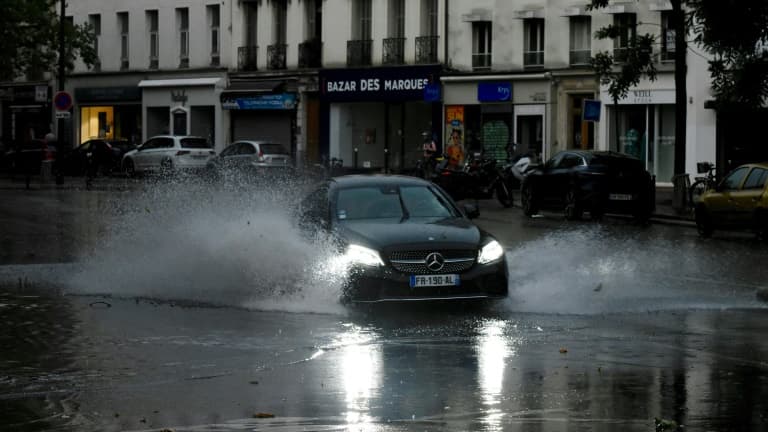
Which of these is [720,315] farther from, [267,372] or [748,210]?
[748,210]

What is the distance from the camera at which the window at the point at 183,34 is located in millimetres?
66500

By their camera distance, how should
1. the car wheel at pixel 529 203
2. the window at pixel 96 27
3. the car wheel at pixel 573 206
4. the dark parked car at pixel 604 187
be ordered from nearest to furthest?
the dark parked car at pixel 604 187, the car wheel at pixel 573 206, the car wheel at pixel 529 203, the window at pixel 96 27

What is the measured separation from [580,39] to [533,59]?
6.47 ft

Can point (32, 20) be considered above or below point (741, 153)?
above

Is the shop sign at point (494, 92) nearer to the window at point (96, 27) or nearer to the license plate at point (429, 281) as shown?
the window at point (96, 27)

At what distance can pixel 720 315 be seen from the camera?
13.8m

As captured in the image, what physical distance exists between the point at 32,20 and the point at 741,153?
2429 centimetres

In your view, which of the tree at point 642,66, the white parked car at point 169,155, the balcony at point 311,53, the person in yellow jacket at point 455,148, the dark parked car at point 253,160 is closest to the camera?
the tree at point 642,66

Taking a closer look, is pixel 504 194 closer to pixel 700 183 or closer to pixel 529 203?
pixel 529 203

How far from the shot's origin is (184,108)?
66.2 m

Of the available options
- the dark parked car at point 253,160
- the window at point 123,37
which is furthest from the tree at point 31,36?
the window at point 123,37

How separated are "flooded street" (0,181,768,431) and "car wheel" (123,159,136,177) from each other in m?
33.9

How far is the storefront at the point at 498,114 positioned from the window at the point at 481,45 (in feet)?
2.38

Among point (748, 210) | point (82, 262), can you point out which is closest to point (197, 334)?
point (82, 262)
